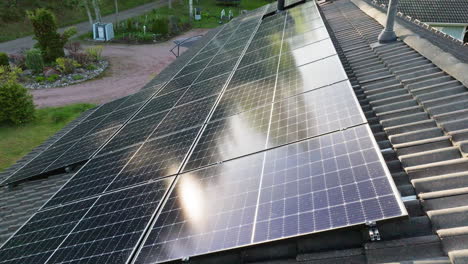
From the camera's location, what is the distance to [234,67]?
37.4 ft

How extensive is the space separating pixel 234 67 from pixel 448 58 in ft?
20.0

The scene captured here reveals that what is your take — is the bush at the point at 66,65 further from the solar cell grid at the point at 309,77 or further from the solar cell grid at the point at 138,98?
the solar cell grid at the point at 309,77

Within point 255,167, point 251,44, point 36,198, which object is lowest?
point 36,198

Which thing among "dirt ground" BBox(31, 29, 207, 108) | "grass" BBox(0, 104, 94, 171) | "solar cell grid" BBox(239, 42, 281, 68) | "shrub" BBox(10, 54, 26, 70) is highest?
"solar cell grid" BBox(239, 42, 281, 68)

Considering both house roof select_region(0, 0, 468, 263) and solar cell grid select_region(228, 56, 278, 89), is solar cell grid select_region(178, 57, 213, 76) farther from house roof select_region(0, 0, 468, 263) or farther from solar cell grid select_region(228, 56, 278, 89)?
house roof select_region(0, 0, 468, 263)

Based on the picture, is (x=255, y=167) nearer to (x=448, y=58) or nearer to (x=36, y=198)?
(x=448, y=58)

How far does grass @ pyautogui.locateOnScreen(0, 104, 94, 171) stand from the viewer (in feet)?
64.4

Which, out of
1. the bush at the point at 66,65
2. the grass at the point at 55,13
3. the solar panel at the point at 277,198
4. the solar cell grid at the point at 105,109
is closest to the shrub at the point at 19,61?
the bush at the point at 66,65

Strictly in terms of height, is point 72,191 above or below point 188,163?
below

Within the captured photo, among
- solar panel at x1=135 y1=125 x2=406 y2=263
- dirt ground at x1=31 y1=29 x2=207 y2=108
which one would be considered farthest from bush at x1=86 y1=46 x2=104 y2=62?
solar panel at x1=135 y1=125 x2=406 y2=263

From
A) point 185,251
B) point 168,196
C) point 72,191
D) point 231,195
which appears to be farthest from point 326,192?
point 72,191

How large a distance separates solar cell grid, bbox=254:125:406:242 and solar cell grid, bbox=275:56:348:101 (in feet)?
7.11

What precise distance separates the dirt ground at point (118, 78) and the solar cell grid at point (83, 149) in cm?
1686

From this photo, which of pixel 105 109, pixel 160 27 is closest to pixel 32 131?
pixel 105 109
